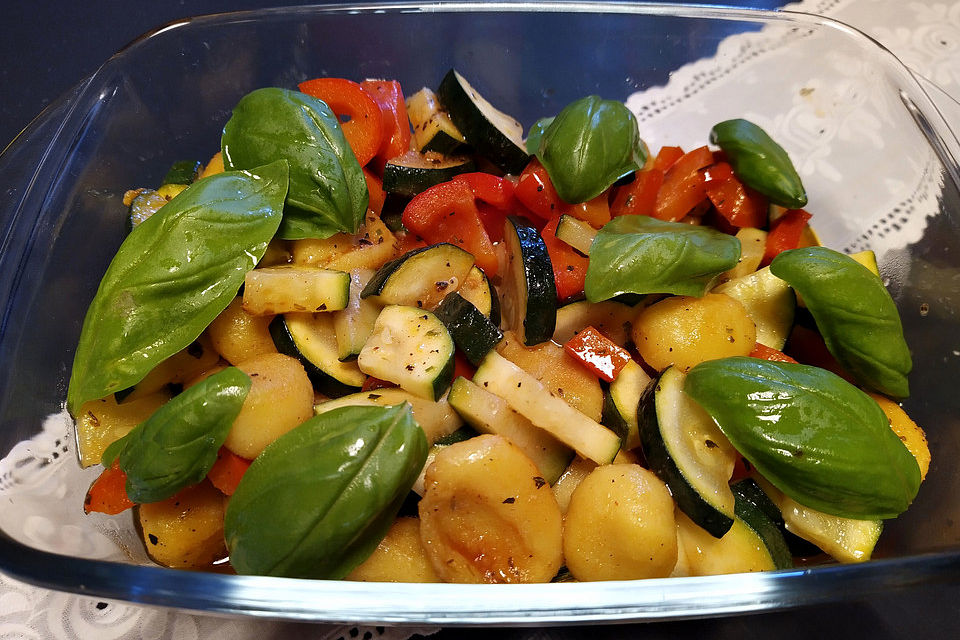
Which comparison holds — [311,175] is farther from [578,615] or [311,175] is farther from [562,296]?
[578,615]

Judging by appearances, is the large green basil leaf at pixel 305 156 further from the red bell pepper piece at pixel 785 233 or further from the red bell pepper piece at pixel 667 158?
the red bell pepper piece at pixel 785 233

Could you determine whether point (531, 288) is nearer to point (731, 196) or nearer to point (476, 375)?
point (476, 375)

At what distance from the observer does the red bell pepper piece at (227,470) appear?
1.13 metres

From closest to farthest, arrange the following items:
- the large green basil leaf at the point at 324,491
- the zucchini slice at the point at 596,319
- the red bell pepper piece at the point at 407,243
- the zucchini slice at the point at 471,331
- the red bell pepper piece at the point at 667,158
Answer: the large green basil leaf at the point at 324,491 < the zucchini slice at the point at 471,331 < the zucchini slice at the point at 596,319 < the red bell pepper piece at the point at 407,243 < the red bell pepper piece at the point at 667,158

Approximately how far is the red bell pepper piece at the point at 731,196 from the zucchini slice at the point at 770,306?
213mm

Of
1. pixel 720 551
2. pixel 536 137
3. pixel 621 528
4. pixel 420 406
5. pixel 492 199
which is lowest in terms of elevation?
pixel 720 551

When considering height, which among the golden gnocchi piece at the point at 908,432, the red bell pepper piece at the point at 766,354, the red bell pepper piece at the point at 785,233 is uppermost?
Answer: the red bell pepper piece at the point at 785,233

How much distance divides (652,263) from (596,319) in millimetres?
211

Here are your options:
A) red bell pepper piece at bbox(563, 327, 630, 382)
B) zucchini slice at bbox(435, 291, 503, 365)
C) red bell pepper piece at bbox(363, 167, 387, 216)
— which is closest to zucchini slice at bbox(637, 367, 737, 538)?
red bell pepper piece at bbox(563, 327, 630, 382)

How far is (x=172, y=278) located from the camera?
3.86ft

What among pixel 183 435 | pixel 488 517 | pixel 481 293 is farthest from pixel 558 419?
pixel 183 435

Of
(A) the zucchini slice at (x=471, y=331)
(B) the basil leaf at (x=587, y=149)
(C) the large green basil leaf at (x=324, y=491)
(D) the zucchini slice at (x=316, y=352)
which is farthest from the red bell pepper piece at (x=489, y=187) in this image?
(C) the large green basil leaf at (x=324, y=491)

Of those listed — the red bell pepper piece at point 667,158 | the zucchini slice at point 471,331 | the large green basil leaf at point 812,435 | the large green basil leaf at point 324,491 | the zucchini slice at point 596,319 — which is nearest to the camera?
the large green basil leaf at point 324,491

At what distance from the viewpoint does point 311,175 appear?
50.5 inches
